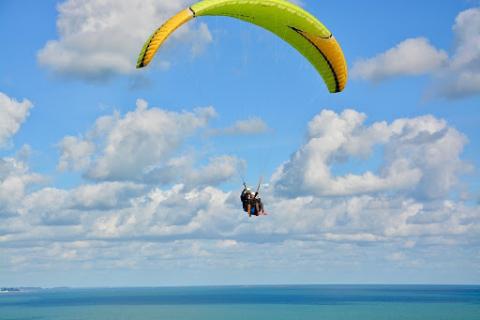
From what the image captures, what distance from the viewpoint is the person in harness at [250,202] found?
88.8 ft

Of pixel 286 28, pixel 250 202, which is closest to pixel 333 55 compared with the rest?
pixel 286 28

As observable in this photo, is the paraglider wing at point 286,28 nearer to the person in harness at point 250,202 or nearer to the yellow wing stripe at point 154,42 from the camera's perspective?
the yellow wing stripe at point 154,42

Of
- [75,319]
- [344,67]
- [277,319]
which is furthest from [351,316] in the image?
[344,67]

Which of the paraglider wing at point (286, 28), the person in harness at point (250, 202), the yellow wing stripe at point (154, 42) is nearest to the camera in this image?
the yellow wing stripe at point (154, 42)

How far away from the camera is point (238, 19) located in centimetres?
2791

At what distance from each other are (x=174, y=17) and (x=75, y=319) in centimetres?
13380

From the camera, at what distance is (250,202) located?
2706 cm

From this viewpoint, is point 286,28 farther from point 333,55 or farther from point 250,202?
point 250,202

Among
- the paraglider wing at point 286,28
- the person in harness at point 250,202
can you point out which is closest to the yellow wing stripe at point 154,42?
the paraglider wing at point 286,28

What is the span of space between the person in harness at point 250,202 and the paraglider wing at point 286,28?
709 cm

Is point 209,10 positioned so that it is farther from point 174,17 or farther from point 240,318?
point 240,318

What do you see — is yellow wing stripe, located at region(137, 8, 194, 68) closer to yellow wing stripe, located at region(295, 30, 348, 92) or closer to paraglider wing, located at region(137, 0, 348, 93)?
paraglider wing, located at region(137, 0, 348, 93)

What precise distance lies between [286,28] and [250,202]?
7945 mm

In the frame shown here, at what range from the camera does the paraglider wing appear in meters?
23.6
